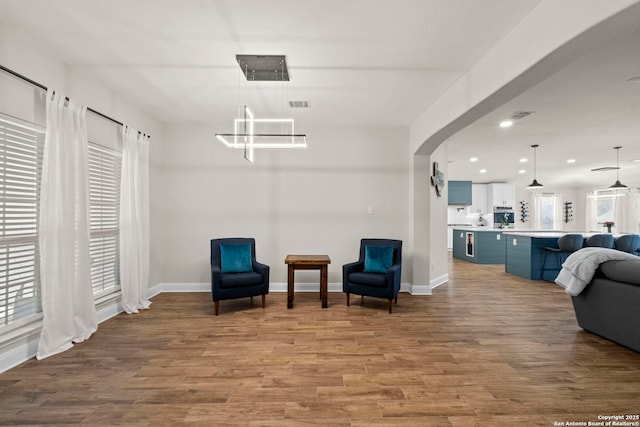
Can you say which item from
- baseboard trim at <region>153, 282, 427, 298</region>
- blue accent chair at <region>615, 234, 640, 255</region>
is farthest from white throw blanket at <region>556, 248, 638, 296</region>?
blue accent chair at <region>615, 234, 640, 255</region>

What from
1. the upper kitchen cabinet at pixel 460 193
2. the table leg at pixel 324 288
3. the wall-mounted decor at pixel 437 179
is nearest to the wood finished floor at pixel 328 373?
the table leg at pixel 324 288

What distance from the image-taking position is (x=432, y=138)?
13.6 feet

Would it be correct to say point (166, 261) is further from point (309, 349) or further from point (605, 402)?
Answer: point (605, 402)

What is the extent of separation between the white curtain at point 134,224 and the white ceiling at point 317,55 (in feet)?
2.26

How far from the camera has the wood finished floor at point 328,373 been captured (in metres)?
1.93

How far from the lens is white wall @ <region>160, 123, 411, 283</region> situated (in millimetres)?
4914

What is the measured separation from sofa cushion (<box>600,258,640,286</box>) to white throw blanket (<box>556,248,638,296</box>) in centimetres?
7

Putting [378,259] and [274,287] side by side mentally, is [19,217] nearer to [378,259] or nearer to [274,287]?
[274,287]

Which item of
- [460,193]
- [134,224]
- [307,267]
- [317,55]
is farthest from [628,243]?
[134,224]

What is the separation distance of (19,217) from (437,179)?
212 inches

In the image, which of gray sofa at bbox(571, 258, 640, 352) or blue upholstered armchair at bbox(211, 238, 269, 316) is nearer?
gray sofa at bbox(571, 258, 640, 352)

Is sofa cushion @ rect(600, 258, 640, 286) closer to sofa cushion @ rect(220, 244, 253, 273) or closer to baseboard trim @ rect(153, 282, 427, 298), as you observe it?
baseboard trim @ rect(153, 282, 427, 298)

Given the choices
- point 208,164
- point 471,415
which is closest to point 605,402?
point 471,415

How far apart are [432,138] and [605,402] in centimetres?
317
